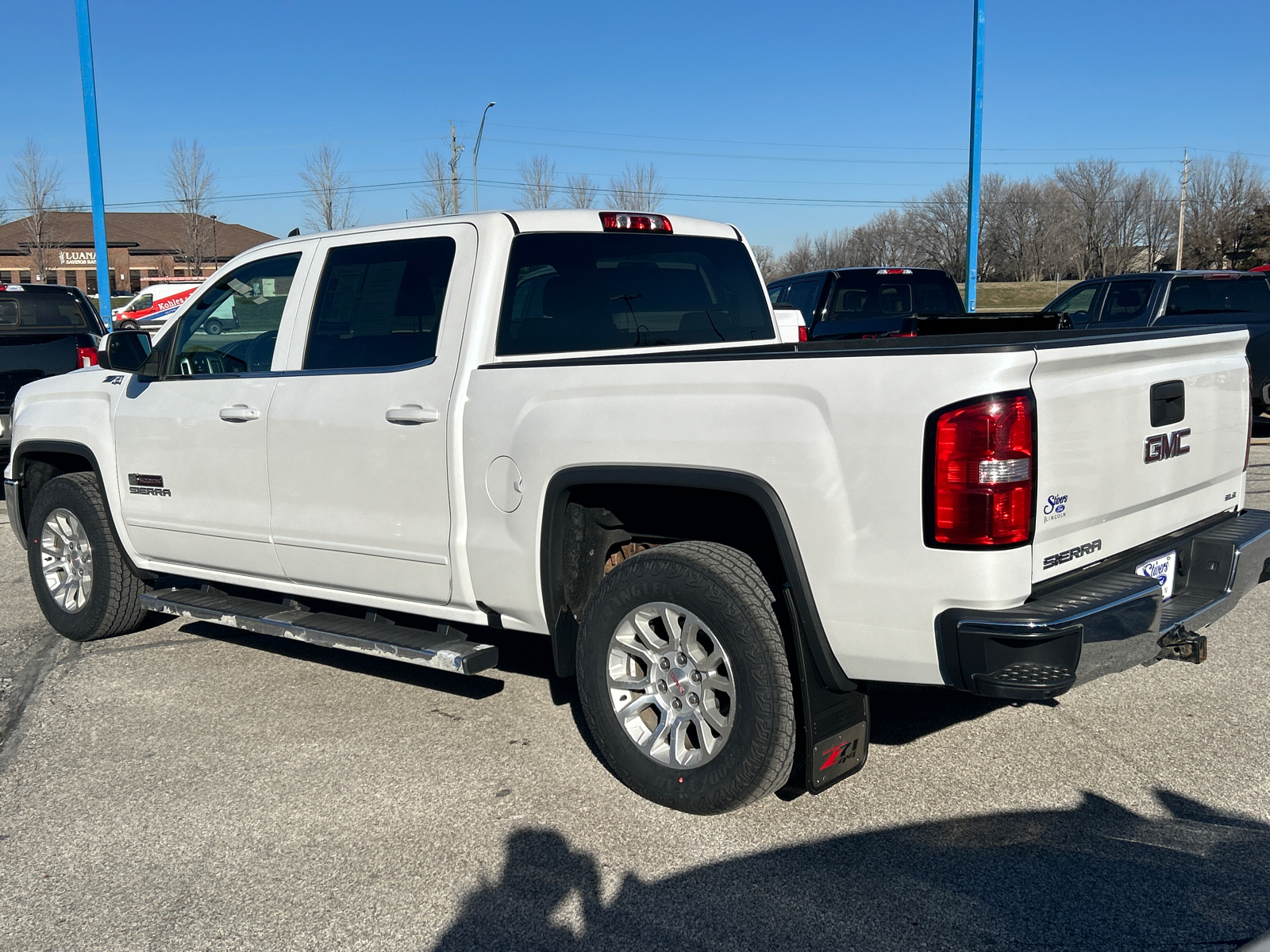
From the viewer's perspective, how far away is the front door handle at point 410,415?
13.9ft

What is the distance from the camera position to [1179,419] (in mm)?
3740

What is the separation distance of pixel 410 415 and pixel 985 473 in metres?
2.22

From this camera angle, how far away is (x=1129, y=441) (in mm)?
3465

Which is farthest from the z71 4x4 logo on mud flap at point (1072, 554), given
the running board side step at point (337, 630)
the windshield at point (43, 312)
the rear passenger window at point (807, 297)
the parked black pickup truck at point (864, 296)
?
the windshield at point (43, 312)

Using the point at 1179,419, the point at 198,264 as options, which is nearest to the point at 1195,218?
the point at 198,264

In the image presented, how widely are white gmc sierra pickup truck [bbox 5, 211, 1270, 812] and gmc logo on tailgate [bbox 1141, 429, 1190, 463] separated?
0.05 ft

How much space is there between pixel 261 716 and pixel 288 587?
0.57 m

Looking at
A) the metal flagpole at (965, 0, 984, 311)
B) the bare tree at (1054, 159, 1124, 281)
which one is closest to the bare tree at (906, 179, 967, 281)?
the bare tree at (1054, 159, 1124, 281)

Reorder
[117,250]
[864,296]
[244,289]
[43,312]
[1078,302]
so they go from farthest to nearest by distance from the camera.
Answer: [117,250]
[1078,302]
[864,296]
[43,312]
[244,289]

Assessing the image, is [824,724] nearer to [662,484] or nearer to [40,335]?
[662,484]

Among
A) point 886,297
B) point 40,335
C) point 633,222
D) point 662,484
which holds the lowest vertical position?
point 662,484

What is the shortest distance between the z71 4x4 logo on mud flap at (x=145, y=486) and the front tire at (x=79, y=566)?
373 mm

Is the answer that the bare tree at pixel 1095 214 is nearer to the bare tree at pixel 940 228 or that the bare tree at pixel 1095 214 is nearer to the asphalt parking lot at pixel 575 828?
the bare tree at pixel 940 228

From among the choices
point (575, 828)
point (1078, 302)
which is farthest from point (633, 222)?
point (1078, 302)
